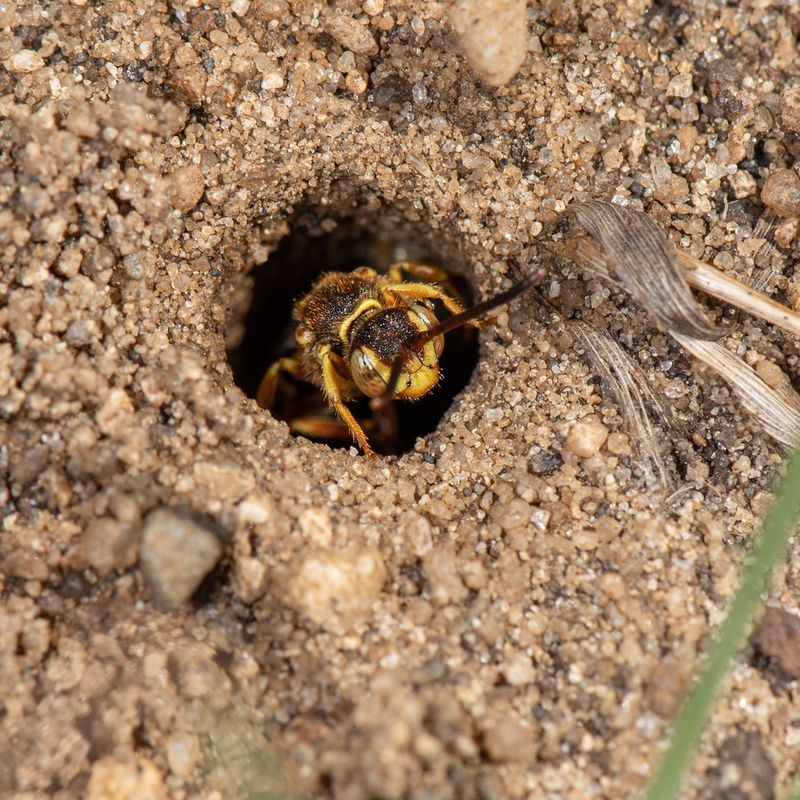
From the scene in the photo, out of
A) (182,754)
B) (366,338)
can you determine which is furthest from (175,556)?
(366,338)

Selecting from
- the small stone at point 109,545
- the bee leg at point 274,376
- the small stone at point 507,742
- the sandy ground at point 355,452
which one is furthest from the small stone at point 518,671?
the bee leg at point 274,376

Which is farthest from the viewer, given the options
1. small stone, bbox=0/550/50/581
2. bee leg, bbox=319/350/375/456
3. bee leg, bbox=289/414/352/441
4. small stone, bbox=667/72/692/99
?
bee leg, bbox=289/414/352/441

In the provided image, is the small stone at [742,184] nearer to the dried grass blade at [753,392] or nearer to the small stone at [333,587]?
the dried grass blade at [753,392]

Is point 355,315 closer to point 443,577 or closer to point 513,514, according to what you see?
point 513,514

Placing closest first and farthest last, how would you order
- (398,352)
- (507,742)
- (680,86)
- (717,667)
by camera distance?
(717,667)
(507,742)
(680,86)
(398,352)

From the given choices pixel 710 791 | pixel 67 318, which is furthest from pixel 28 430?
pixel 710 791

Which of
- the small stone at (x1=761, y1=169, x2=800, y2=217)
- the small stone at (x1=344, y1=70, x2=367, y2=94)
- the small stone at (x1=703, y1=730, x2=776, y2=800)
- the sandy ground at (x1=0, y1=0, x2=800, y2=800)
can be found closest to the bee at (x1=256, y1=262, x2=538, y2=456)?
the sandy ground at (x1=0, y1=0, x2=800, y2=800)

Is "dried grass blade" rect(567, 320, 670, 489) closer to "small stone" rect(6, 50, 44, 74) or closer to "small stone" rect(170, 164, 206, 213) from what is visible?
"small stone" rect(170, 164, 206, 213)
